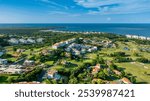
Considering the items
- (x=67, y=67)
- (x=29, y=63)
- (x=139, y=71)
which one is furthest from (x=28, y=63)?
(x=139, y=71)

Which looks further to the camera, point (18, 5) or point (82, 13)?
point (82, 13)

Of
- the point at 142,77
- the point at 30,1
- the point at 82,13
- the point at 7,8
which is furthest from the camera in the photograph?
the point at 142,77

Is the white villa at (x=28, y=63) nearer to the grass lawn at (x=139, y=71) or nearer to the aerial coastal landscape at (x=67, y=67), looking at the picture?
the aerial coastal landscape at (x=67, y=67)

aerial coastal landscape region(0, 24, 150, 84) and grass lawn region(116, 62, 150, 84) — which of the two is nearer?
aerial coastal landscape region(0, 24, 150, 84)

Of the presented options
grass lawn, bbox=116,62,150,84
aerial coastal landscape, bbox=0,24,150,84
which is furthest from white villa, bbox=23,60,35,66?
grass lawn, bbox=116,62,150,84

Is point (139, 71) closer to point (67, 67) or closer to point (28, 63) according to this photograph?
point (67, 67)

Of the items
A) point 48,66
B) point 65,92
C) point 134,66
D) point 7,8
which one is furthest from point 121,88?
point 134,66

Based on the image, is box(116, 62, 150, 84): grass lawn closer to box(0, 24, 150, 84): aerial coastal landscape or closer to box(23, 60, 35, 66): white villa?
box(0, 24, 150, 84): aerial coastal landscape

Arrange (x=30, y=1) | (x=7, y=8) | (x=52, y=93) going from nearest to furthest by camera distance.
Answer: (x=52, y=93)
(x=7, y=8)
(x=30, y=1)

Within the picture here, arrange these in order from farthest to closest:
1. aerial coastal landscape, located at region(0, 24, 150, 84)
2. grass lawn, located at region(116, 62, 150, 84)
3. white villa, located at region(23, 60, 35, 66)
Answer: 1. white villa, located at region(23, 60, 35, 66)
2. grass lawn, located at region(116, 62, 150, 84)
3. aerial coastal landscape, located at region(0, 24, 150, 84)

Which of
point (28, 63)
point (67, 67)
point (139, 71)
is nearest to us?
point (28, 63)

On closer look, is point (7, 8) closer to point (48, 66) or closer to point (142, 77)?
point (48, 66)
